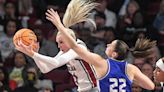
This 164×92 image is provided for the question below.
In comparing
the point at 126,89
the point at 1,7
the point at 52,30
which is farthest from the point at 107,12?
the point at 126,89

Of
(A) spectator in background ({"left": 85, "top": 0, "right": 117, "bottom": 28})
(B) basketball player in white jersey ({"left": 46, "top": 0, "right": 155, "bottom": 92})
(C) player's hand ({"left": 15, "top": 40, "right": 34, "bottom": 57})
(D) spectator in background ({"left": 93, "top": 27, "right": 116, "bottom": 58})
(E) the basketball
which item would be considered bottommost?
(B) basketball player in white jersey ({"left": 46, "top": 0, "right": 155, "bottom": 92})

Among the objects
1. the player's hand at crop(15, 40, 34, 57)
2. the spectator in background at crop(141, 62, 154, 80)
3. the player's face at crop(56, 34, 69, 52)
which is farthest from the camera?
the spectator in background at crop(141, 62, 154, 80)

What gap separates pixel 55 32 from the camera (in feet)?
40.7

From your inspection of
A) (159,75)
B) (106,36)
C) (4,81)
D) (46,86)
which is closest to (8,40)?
(4,81)

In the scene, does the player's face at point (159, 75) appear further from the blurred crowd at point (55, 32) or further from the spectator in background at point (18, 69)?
the spectator in background at point (18, 69)

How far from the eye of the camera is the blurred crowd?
10.9 metres

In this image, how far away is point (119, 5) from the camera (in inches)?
528

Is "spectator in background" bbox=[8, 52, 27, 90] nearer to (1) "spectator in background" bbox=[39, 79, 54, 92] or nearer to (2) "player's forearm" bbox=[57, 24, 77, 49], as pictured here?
(1) "spectator in background" bbox=[39, 79, 54, 92]

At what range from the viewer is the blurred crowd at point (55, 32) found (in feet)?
35.8

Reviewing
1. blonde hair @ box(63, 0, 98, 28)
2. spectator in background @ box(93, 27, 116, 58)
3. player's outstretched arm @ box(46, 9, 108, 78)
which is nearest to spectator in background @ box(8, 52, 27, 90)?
spectator in background @ box(93, 27, 116, 58)

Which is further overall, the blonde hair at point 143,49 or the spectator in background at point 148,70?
the spectator in background at point 148,70

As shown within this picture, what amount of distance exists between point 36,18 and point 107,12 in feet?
5.14

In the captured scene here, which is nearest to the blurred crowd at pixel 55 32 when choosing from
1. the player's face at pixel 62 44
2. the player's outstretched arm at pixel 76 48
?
the player's face at pixel 62 44

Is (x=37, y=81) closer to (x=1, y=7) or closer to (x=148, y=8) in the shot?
(x=1, y=7)
